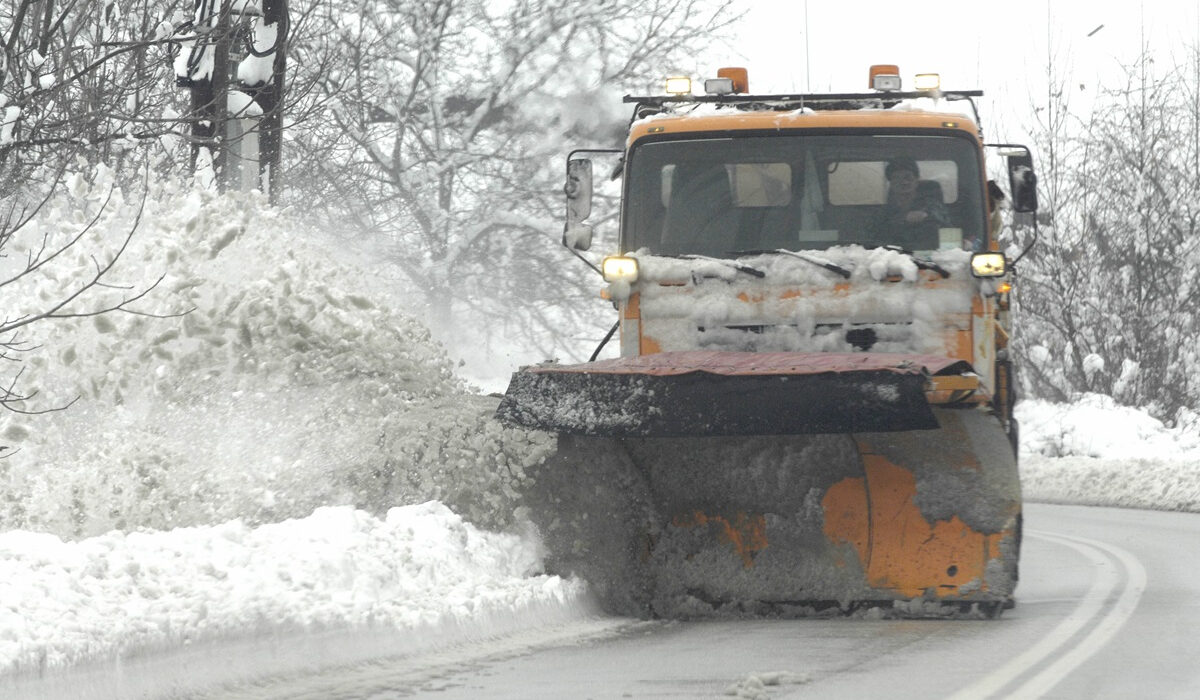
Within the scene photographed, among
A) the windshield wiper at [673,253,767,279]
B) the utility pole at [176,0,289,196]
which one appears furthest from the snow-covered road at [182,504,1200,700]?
the utility pole at [176,0,289,196]

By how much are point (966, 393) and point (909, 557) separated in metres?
0.94

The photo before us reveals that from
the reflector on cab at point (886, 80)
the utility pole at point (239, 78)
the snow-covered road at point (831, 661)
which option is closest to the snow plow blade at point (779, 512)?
the snow-covered road at point (831, 661)

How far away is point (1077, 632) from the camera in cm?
795

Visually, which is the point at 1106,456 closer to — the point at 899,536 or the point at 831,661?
the point at 899,536

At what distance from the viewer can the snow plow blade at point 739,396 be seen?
7500 millimetres

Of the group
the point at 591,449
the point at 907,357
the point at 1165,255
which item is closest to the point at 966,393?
the point at 907,357

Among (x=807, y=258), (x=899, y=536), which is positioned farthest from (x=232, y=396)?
(x=899, y=536)

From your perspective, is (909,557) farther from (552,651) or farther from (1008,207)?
(1008,207)

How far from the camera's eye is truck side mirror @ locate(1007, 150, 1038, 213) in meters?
9.90

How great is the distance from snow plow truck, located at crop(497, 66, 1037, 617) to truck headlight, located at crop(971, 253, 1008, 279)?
0.01m

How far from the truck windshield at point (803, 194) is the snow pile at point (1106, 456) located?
1041 centimetres

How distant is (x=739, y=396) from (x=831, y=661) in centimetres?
138

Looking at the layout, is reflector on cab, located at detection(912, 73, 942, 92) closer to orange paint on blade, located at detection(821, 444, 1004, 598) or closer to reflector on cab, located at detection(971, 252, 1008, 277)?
reflector on cab, located at detection(971, 252, 1008, 277)

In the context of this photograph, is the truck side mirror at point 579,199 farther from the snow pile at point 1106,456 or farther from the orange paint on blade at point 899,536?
the snow pile at point 1106,456
